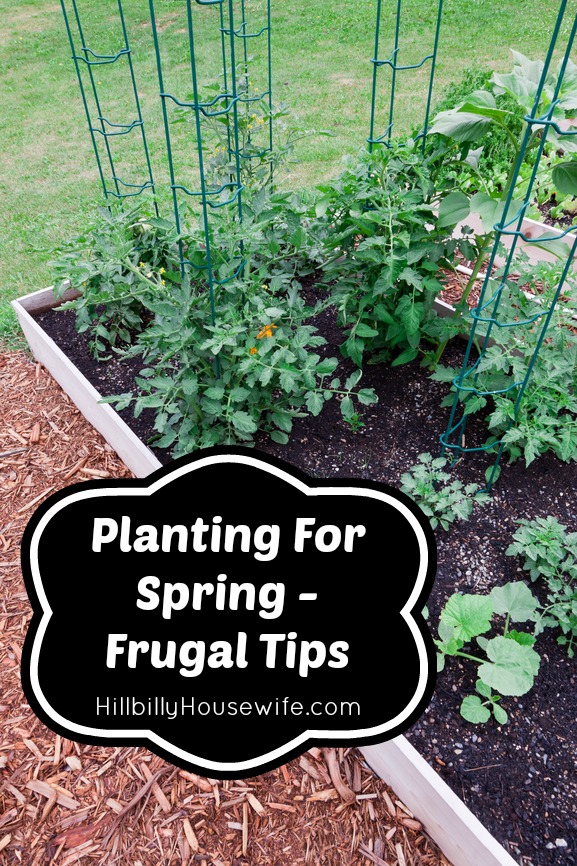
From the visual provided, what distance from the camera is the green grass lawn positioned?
4457 mm

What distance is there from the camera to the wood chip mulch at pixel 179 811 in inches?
64.5

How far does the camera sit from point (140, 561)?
1708 mm

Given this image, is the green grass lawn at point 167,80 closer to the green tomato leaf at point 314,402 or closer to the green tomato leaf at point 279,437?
the green tomato leaf at point 279,437

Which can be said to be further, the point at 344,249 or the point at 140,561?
the point at 344,249

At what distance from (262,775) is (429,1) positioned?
9492 mm

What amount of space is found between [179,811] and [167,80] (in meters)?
6.52

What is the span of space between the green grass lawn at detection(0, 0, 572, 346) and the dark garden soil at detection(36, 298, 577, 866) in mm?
1732

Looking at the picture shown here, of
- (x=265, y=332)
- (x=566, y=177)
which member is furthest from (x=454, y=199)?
(x=265, y=332)

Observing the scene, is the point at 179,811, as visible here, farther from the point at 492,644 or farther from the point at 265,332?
the point at 265,332

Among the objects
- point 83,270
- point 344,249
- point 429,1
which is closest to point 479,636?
point 344,249

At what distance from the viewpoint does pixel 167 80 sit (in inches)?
250

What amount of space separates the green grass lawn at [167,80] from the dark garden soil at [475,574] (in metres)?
1.73

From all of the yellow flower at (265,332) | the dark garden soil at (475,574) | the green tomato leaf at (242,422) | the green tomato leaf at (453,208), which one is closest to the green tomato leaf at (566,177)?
the green tomato leaf at (453,208)

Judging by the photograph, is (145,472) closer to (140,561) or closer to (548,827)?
(140,561)
